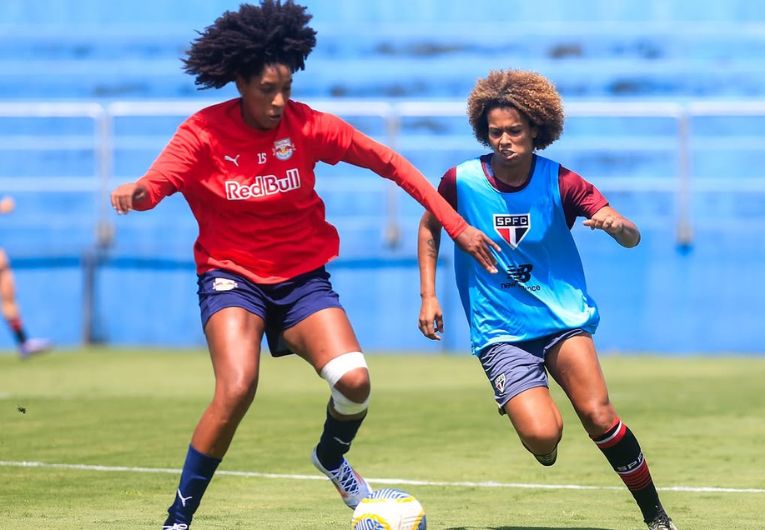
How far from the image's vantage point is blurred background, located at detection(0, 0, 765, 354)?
19.7 m

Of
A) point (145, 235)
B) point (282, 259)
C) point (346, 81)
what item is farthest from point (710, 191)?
point (282, 259)

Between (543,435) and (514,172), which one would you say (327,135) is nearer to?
(514,172)

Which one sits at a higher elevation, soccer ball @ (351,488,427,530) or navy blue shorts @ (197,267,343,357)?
navy blue shorts @ (197,267,343,357)

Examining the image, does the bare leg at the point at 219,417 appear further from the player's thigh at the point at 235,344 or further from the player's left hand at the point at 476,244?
the player's left hand at the point at 476,244

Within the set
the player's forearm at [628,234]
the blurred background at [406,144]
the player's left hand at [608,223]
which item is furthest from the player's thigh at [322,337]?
the blurred background at [406,144]

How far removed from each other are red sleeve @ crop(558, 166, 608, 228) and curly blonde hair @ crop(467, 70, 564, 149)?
0.26 meters

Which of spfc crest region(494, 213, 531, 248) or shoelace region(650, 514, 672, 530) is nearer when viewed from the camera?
shoelace region(650, 514, 672, 530)

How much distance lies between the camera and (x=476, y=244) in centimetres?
667

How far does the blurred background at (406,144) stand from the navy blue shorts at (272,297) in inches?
515

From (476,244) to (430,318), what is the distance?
42cm

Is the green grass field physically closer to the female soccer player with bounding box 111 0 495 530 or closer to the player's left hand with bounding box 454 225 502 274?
the female soccer player with bounding box 111 0 495 530

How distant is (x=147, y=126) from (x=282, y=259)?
1680cm

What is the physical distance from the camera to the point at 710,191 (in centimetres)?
2094

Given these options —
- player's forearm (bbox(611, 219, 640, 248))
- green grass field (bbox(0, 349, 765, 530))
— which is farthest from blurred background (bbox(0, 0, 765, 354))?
player's forearm (bbox(611, 219, 640, 248))
